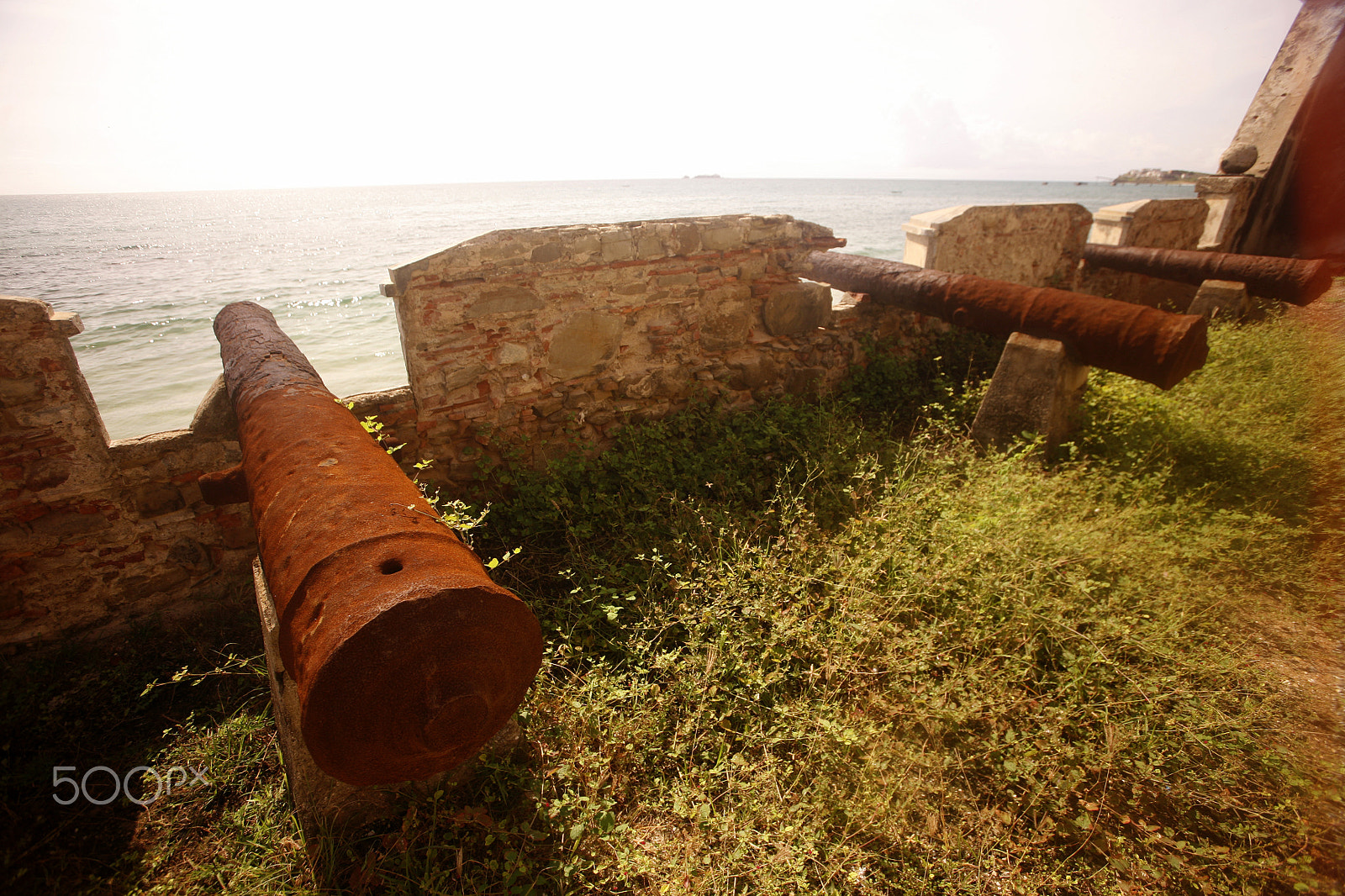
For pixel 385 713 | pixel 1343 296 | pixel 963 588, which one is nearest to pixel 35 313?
pixel 385 713

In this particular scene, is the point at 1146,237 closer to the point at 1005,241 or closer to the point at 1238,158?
the point at 1238,158

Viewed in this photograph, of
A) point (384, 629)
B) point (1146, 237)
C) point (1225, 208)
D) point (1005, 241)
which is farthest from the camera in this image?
point (1225, 208)

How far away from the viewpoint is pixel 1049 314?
14.1 feet

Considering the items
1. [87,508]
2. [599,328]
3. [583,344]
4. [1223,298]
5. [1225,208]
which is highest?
[1225,208]

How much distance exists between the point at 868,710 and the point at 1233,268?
7169 mm

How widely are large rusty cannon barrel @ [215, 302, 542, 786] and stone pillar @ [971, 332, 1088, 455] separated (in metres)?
4.24

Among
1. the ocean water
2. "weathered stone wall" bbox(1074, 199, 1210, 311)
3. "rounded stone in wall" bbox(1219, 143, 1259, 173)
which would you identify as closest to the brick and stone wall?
the ocean water

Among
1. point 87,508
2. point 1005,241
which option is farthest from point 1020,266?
point 87,508

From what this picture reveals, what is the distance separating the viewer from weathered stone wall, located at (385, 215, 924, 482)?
12.4 feet

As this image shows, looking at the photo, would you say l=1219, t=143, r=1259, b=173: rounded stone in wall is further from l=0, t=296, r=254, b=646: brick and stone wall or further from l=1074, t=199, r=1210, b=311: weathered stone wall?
l=0, t=296, r=254, b=646: brick and stone wall

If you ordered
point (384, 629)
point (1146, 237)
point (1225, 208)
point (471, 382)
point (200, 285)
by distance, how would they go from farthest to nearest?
1. point (200, 285)
2. point (1225, 208)
3. point (1146, 237)
4. point (471, 382)
5. point (384, 629)

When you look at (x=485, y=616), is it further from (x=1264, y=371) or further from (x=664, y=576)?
(x=1264, y=371)

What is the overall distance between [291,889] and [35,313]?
2.96 metres

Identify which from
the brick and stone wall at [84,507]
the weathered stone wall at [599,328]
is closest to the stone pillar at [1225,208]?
the weathered stone wall at [599,328]
